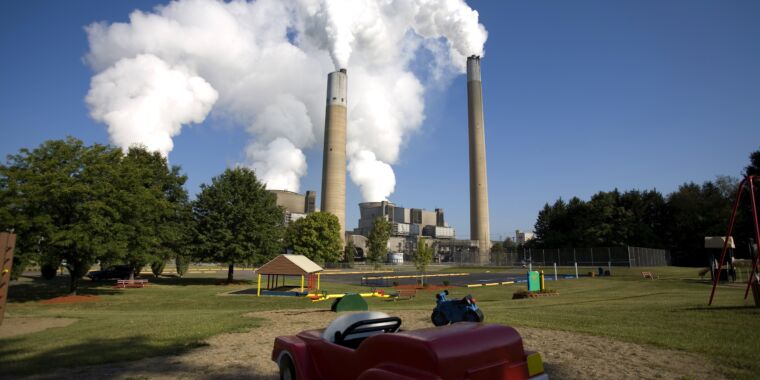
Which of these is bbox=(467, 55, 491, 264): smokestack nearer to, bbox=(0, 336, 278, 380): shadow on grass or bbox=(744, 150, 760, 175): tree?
bbox=(744, 150, 760, 175): tree

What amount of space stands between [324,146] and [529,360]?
98.7 m

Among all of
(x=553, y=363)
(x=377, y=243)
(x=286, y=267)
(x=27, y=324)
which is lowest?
(x=27, y=324)

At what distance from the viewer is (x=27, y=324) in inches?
573

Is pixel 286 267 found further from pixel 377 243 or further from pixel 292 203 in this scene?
pixel 292 203

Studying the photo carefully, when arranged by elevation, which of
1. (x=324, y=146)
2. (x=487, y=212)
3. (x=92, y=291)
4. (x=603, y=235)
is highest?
(x=324, y=146)

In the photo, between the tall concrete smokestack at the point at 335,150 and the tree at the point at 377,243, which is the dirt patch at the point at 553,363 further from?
the tall concrete smokestack at the point at 335,150

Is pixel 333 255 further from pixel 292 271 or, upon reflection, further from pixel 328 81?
pixel 292 271

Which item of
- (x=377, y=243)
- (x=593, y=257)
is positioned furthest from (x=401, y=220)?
(x=593, y=257)

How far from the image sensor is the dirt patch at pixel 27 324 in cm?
1276

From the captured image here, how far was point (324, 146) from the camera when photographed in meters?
101

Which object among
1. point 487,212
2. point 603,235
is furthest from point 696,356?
point 487,212

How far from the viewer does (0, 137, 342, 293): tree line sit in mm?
24062

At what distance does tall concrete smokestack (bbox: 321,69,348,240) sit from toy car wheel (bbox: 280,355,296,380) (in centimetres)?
9200

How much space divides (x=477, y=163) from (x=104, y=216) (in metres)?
81.7
